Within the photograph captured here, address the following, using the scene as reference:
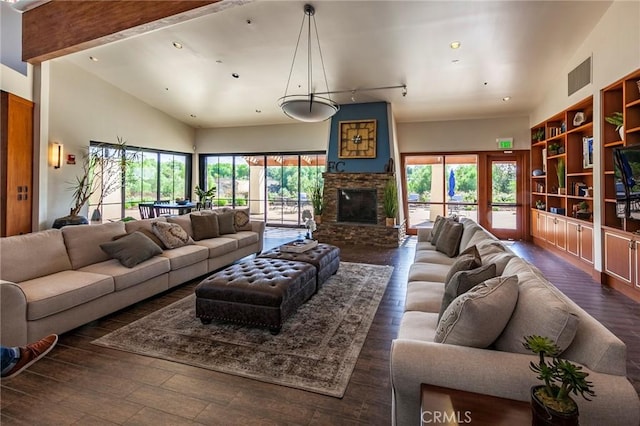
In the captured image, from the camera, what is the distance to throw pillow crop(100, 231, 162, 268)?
3658 millimetres

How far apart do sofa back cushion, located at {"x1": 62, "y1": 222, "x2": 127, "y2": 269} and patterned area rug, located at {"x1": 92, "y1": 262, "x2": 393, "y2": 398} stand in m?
0.97

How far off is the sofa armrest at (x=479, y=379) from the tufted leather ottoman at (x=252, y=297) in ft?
5.32

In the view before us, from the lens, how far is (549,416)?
1.02m

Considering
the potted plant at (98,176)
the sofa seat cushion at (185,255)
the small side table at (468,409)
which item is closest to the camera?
the small side table at (468,409)

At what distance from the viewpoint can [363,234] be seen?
8008 mm

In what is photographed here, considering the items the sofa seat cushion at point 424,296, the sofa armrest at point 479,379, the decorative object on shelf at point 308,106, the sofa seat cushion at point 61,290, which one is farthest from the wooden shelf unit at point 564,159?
the sofa seat cushion at point 61,290

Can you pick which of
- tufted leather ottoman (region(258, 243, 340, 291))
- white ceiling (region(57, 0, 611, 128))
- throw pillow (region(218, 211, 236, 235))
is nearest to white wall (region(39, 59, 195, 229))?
white ceiling (region(57, 0, 611, 128))

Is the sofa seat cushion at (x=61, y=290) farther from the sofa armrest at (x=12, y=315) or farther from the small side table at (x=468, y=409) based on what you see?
the small side table at (x=468, y=409)

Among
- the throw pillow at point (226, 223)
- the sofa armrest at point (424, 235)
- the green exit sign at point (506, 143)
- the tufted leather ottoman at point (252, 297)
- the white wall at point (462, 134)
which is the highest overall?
the white wall at point (462, 134)

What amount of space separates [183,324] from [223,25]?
14.6ft

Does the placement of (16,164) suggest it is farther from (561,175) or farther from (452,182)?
(561,175)

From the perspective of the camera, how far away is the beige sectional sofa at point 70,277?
260cm

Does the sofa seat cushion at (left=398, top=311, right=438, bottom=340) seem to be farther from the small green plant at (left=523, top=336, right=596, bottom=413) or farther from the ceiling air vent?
the ceiling air vent

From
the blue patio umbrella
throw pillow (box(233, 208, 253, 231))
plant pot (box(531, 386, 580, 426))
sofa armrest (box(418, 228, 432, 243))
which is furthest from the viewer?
the blue patio umbrella
